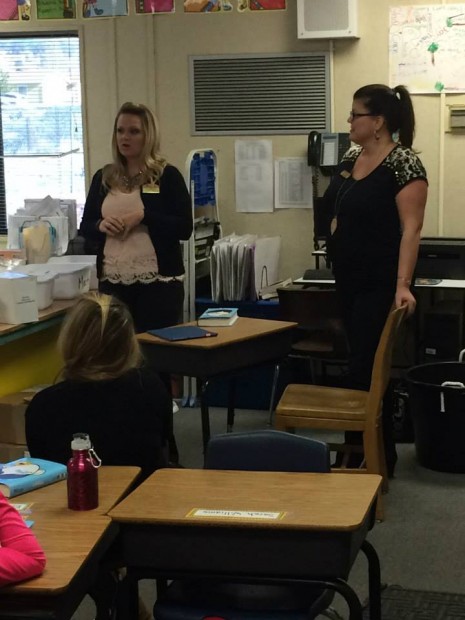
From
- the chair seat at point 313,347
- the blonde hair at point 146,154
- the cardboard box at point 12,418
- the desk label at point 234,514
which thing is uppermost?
the blonde hair at point 146,154

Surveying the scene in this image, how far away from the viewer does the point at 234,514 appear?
192 centimetres

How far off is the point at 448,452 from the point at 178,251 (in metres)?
1.47

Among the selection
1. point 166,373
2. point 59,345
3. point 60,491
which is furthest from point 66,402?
point 166,373

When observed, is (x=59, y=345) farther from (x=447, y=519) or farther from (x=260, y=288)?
(x=260, y=288)

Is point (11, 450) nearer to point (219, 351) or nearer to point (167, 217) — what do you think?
point (219, 351)

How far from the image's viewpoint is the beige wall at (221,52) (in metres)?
5.46

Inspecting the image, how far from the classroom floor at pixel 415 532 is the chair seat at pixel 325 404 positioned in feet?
1.44

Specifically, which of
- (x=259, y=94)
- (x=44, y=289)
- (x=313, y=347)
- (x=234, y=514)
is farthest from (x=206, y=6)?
(x=234, y=514)

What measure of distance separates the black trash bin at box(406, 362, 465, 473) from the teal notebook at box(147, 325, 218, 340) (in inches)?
38.8

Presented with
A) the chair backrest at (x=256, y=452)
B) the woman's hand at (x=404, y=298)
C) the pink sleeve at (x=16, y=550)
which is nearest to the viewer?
the pink sleeve at (x=16, y=550)

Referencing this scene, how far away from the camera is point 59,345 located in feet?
8.36

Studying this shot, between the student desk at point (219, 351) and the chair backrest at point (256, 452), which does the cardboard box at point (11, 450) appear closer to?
the student desk at point (219, 351)

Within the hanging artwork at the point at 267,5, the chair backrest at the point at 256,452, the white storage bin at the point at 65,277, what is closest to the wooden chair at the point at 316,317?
the white storage bin at the point at 65,277

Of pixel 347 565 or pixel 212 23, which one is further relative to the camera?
pixel 212 23
